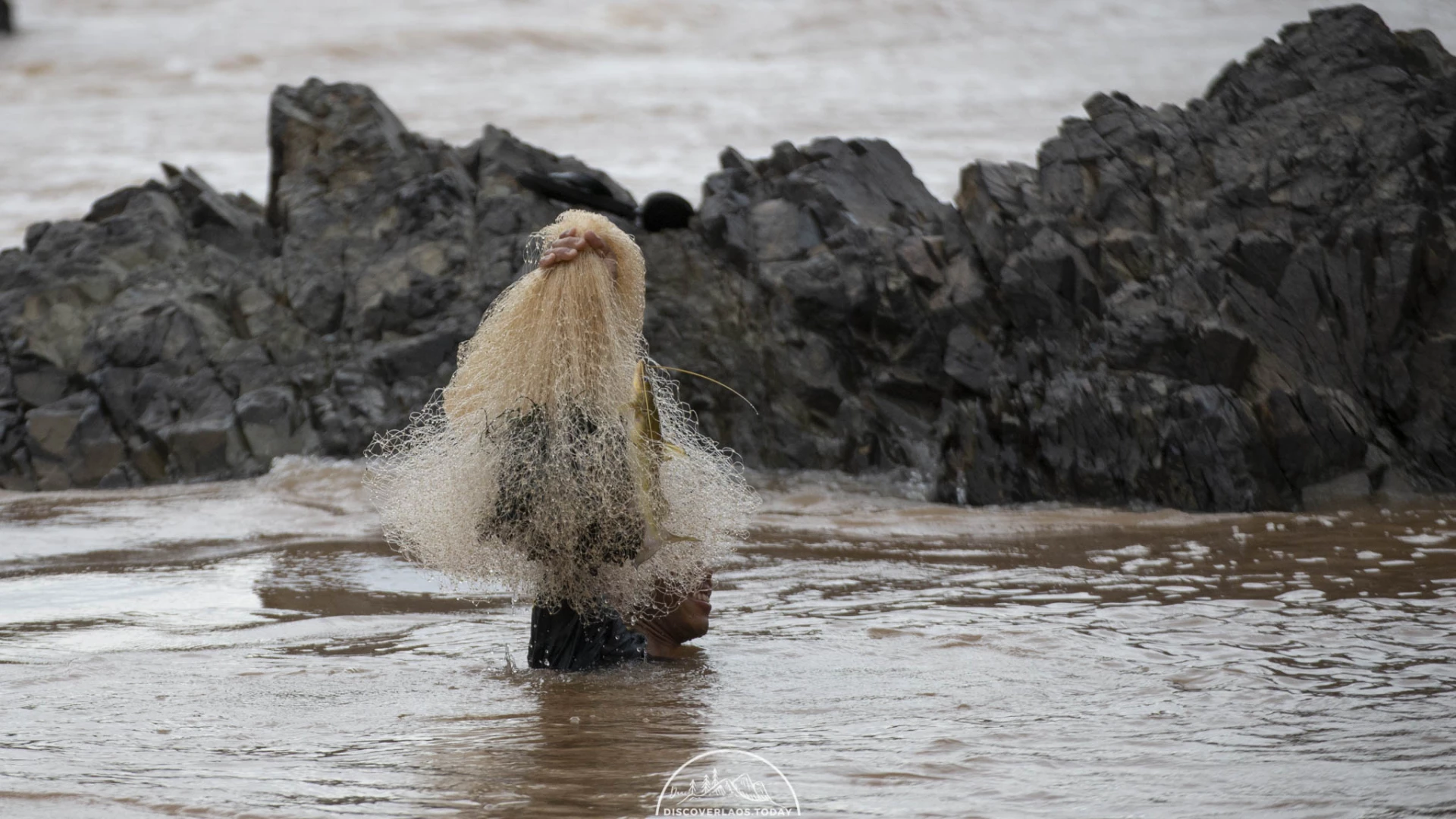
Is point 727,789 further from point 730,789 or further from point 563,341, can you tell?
point 563,341

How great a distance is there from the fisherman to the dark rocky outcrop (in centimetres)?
549

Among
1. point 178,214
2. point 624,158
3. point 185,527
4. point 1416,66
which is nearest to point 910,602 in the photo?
point 185,527

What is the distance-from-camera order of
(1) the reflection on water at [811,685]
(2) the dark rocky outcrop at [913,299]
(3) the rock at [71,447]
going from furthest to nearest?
(3) the rock at [71,447], (2) the dark rocky outcrop at [913,299], (1) the reflection on water at [811,685]

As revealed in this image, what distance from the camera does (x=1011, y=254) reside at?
10.2m

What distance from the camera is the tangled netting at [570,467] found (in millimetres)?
3932

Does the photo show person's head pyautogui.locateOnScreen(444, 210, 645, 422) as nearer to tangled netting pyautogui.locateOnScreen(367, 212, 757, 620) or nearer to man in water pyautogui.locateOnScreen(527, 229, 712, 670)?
tangled netting pyautogui.locateOnScreen(367, 212, 757, 620)

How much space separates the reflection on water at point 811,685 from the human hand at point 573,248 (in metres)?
1.35

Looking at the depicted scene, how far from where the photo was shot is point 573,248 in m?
4.01

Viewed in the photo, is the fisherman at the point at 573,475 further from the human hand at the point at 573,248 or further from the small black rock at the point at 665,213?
the small black rock at the point at 665,213

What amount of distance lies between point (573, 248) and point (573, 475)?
71 cm

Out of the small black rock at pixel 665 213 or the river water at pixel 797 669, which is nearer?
the river water at pixel 797 669

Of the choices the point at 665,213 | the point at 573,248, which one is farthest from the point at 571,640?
the point at 665,213

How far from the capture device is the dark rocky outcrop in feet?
29.7

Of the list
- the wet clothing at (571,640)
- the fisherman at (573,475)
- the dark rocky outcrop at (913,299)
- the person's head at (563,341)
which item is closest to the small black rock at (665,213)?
the dark rocky outcrop at (913,299)
